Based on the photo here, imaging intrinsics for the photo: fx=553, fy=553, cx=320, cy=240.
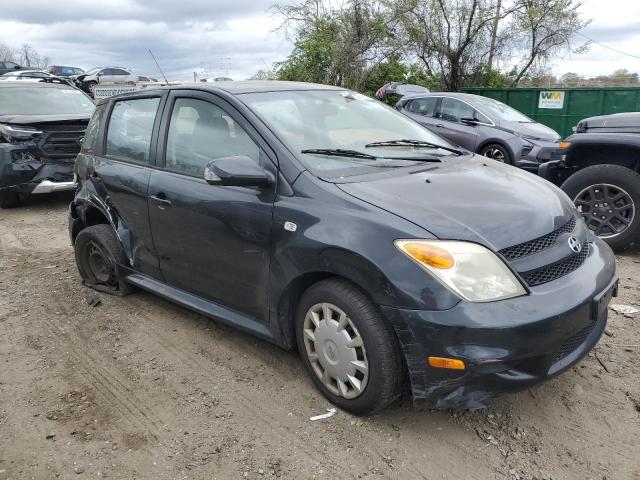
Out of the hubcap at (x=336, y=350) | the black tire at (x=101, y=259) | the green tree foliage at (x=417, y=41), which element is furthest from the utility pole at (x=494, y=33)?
the hubcap at (x=336, y=350)

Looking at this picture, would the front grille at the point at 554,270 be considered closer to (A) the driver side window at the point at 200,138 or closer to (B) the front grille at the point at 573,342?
(B) the front grille at the point at 573,342

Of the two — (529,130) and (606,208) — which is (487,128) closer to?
(529,130)

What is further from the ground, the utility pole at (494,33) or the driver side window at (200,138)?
the utility pole at (494,33)

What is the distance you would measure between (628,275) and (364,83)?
16.7m

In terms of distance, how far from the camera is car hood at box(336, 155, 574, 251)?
2.52 meters

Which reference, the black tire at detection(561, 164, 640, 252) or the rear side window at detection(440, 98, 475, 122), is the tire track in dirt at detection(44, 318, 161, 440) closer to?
the black tire at detection(561, 164, 640, 252)

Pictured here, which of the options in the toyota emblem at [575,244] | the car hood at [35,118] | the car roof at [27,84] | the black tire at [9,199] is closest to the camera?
the toyota emblem at [575,244]

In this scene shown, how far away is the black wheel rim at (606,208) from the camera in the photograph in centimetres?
520

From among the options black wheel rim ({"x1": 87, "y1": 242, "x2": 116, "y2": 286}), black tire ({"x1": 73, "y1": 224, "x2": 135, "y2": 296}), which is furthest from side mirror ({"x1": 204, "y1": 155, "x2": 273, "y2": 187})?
black wheel rim ({"x1": 87, "y1": 242, "x2": 116, "y2": 286})

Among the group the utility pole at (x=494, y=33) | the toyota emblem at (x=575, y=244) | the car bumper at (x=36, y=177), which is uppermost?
the utility pole at (x=494, y=33)

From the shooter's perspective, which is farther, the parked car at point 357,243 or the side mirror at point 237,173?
the side mirror at point 237,173

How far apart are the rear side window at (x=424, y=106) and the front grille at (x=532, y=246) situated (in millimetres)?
8721

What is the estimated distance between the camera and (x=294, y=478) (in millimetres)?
2457

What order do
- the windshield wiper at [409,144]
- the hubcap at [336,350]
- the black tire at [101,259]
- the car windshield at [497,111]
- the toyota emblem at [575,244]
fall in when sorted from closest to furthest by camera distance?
the hubcap at [336,350] < the toyota emblem at [575,244] < the windshield wiper at [409,144] < the black tire at [101,259] < the car windshield at [497,111]
